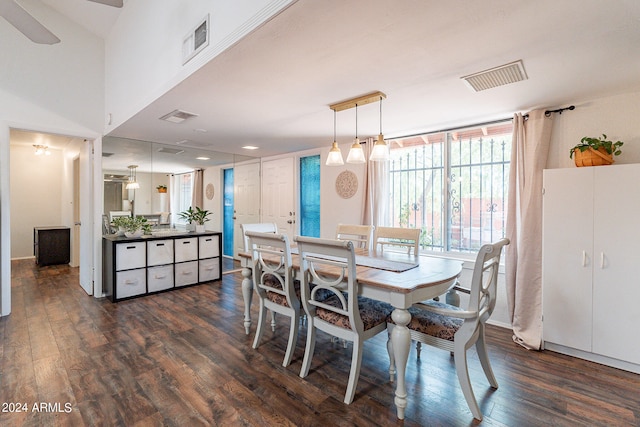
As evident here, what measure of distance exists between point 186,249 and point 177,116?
205 centimetres

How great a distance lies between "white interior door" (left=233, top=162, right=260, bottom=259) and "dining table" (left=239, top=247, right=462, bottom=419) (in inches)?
138

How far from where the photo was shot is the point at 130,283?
3.85 meters

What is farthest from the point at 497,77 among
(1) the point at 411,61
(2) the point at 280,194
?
(2) the point at 280,194

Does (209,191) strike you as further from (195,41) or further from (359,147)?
(359,147)

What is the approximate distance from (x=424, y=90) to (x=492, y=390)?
2267 mm

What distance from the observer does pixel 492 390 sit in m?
2.02

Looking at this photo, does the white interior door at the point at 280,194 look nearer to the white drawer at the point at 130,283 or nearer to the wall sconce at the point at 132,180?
the wall sconce at the point at 132,180

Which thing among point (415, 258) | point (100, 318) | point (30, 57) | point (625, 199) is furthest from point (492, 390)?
point (30, 57)

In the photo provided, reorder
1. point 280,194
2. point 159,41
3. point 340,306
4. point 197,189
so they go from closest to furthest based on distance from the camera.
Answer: point 340,306 → point 159,41 → point 197,189 → point 280,194

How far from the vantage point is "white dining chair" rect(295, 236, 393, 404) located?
185 cm

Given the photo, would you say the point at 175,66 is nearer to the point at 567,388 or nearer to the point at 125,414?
the point at 125,414

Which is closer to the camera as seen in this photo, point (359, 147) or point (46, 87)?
point (359, 147)

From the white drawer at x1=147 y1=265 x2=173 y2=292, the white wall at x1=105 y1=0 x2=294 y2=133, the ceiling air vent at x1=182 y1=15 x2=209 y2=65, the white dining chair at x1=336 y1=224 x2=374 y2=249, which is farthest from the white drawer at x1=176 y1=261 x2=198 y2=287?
the ceiling air vent at x1=182 y1=15 x2=209 y2=65

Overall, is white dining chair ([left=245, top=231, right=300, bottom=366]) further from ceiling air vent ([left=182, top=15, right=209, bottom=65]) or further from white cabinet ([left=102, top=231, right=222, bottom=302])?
white cabinet ([left=102, top=231, right=222, bottom=302])
